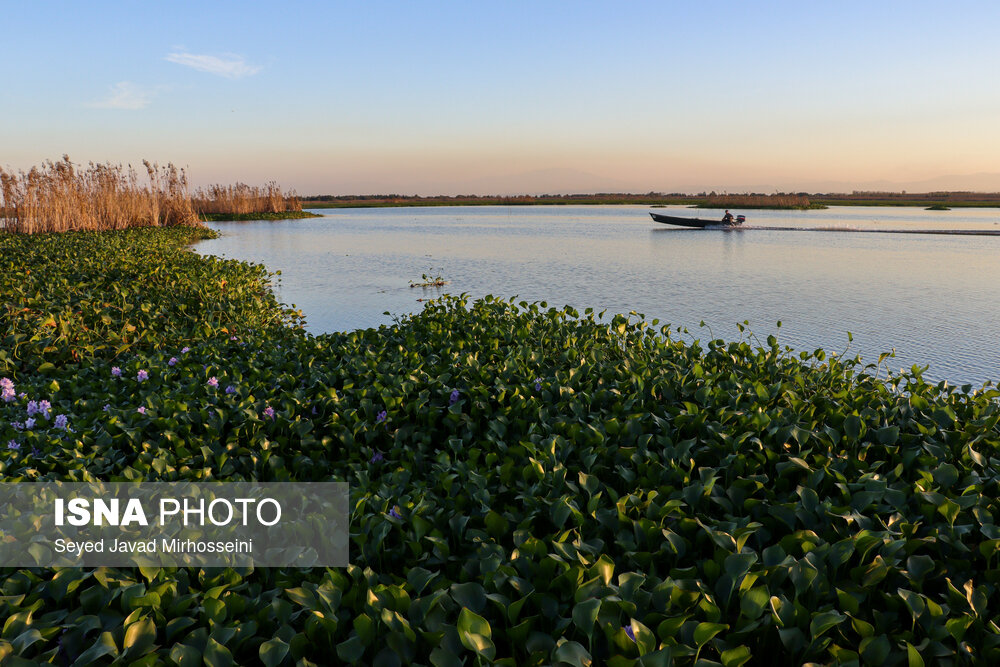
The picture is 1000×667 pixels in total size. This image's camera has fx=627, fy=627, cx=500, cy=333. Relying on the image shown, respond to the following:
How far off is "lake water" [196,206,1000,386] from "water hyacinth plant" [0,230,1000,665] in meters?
4.39

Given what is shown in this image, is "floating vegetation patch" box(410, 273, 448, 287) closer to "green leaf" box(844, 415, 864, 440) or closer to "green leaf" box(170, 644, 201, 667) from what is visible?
"green leaf" box(844, 415, 864, 440)

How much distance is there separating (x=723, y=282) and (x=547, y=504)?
40.2ft

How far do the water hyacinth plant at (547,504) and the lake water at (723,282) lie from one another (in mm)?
4392

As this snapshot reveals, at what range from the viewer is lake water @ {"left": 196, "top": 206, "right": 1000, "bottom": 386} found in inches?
330

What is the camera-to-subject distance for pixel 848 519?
203 cm

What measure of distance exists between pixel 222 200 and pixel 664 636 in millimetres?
48800

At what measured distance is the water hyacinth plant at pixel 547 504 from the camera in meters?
1.55

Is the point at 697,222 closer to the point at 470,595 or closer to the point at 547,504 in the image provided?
the point at 547,504

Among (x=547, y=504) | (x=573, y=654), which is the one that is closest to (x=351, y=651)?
(x=573, y=654)

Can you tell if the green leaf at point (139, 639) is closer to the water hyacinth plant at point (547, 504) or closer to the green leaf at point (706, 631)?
the water hyacinth plant at point (547, 504)

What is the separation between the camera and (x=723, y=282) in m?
13.4

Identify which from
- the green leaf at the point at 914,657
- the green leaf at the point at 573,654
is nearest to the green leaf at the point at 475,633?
the green leaf at the point at 573,654

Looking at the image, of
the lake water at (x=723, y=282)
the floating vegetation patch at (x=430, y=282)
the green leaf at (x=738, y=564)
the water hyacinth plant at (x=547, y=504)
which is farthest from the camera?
the floating vegetation patch at (x=430, y=282)

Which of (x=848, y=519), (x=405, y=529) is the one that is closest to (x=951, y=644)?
(x=848, y=519)
